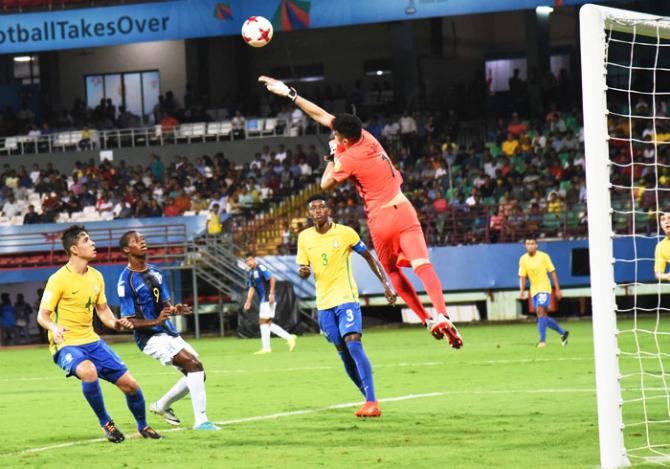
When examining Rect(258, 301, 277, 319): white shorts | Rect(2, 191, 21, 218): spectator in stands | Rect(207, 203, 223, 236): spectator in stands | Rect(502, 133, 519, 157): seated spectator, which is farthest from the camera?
Rect(2, 191, 21, 218): spectator in stands

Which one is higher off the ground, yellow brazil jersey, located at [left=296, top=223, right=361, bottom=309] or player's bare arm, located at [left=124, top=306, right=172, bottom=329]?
yellow brazil jersey, located at [left=296, top=223, right=361, bottom=309]

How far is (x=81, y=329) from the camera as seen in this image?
12047 mm

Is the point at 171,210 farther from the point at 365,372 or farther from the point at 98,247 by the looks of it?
the point at 365,372

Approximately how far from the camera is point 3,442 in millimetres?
12586

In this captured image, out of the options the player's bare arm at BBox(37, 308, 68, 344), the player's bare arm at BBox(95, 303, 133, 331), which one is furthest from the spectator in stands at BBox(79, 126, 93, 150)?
the player's bare arm at BBox(37, 308, 68, 344)

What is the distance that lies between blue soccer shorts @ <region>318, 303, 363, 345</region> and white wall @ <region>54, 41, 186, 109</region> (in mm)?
37439

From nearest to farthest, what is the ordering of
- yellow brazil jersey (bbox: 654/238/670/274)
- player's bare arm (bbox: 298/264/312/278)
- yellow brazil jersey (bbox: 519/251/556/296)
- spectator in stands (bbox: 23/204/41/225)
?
player's bare arm (bbox: 298/264/312/278)
yellow brazil jersey (bbox: 654/238/670/274)
yellow brazil jersey (bbox: 519/251/556/296)
spectator in stands (bbox: 23/204/41/225)

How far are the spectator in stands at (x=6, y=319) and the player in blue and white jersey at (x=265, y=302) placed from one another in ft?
39.4

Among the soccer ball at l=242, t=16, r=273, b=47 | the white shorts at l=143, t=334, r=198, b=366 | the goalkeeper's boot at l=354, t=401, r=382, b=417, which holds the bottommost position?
the goalkeeper's boot at l=354, t=401, r=382, b=417

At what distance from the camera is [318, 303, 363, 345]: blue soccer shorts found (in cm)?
1398

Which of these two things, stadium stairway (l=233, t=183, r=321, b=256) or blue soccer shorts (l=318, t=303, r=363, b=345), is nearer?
blue soccer shorts (l=318, t=303, r=363, b=345)

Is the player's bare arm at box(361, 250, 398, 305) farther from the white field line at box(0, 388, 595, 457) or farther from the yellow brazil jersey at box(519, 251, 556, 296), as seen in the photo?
the yellow brazil jersey at box(519, 251, 556, 296)

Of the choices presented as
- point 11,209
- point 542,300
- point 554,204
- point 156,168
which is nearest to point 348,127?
point 542,300

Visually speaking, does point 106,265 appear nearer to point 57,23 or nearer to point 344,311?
point 57,23
